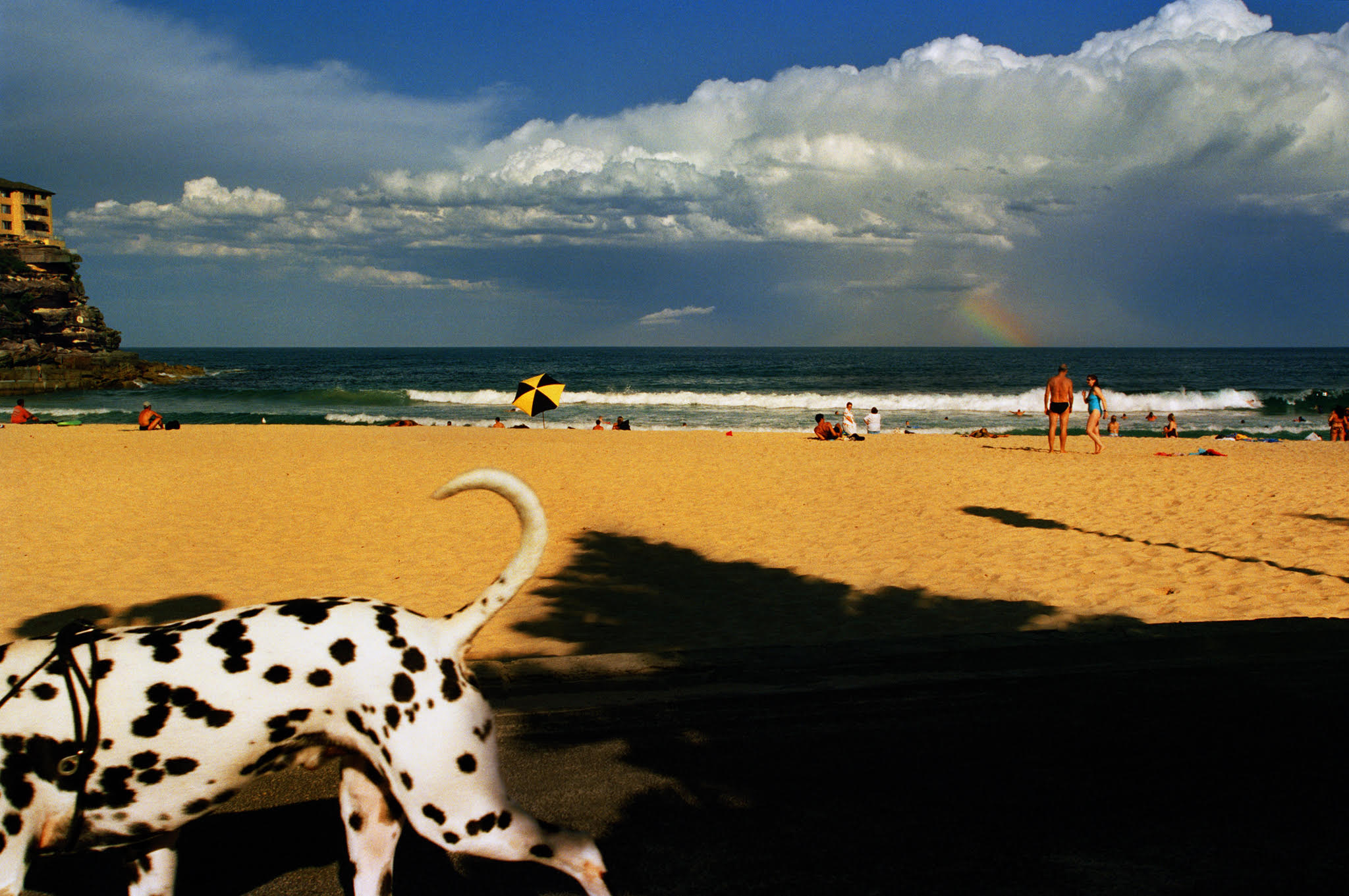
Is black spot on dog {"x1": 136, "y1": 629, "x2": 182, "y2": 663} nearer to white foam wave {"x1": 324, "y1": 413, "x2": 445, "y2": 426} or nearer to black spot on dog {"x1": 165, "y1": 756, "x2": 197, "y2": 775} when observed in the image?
black spot on dog {"x1": 165, "y1": 756, "x2": 197, "y2": 775}

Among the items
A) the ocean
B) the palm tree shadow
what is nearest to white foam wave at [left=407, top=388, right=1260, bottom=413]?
the ocean

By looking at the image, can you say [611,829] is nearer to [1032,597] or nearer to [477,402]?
[1032,597]

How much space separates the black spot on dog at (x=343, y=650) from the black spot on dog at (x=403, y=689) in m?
0.14

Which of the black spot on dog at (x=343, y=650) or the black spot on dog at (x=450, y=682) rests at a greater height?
the black spot on dog at (x=343, y=650)

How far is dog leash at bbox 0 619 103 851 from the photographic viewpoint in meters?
2.27

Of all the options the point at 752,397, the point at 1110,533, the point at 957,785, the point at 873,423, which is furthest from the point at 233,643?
the point at 752,397

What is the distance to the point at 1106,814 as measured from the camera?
12.2 feet

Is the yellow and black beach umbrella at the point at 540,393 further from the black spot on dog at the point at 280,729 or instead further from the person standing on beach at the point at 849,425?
the black spot on dog at the point at 280,729

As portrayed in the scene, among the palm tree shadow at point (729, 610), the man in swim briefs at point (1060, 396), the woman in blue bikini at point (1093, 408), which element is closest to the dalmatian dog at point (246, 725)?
the palm tree shadow at point (729, 610)

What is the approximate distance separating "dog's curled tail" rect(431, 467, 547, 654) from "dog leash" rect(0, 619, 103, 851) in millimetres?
964

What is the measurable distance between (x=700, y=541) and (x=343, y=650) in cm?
830

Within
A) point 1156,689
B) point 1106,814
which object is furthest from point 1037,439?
point 1106,814

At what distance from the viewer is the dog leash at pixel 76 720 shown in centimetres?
227

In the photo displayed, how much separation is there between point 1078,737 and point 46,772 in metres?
4.50
